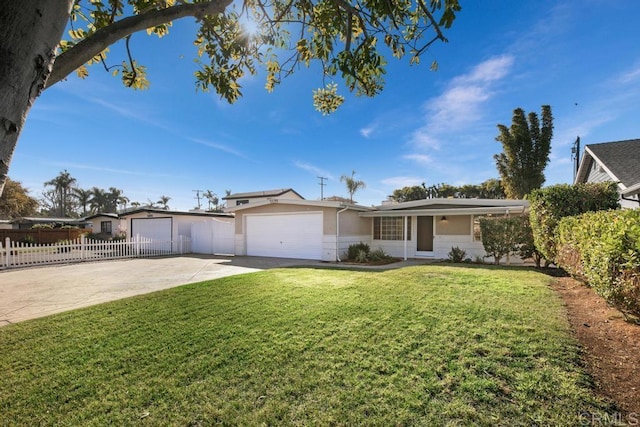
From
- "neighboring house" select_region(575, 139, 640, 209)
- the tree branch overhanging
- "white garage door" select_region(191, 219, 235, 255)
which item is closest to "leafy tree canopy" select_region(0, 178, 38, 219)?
"white garage door" select_region(191, 219, 235, 255)

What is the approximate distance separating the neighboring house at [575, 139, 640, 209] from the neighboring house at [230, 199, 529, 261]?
362 cm

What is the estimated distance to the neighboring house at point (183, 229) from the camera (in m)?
→ 18.7

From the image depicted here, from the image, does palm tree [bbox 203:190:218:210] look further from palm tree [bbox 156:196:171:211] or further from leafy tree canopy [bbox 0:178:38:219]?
leafy tree canopy [bbox 0:178:38:219]

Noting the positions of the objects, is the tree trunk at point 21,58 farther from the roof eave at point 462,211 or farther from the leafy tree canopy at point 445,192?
the leafy tree canopy at point 445,192

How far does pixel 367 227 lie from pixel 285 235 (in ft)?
15.2

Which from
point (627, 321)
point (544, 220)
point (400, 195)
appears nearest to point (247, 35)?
point (627, 321)

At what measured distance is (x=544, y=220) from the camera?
8.62m

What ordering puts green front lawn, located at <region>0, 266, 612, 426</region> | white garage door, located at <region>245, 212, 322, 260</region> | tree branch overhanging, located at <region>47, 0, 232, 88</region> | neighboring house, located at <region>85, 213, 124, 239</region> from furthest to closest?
neighboring house, located at <region>85, 213, 124, 239</region>, white garage door, located at <region>245, 212, 322, 260</region>, green front lawn, located at <region>0, 266, 612, 426</region>, tree branch overhanging, located at <region>47, 0, 232, 88</region>

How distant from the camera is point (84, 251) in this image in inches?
582

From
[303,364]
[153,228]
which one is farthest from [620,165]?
[153,228]

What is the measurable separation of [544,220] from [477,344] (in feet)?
22.7

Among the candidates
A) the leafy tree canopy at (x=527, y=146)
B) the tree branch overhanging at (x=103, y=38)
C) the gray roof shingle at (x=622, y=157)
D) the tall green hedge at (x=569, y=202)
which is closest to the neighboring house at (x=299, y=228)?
the tall green hedge at (x=569, y=202)

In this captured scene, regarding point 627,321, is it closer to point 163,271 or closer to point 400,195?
point 163,271

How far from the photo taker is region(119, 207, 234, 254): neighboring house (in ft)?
61.2
